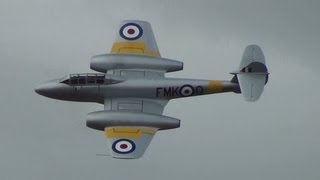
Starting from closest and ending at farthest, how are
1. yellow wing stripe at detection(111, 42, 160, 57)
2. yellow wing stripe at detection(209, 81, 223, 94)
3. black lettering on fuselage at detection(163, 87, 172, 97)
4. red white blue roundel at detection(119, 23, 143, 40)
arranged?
black lettering on fuselage at detection(163, 87, 172, 97) < yellow wing stripe at detection(209, 81, 223, 94) < yellow wing stripe at detection(111, 42, 160, 57) < red white blue roundel at detection(119, 23, 143, 40)

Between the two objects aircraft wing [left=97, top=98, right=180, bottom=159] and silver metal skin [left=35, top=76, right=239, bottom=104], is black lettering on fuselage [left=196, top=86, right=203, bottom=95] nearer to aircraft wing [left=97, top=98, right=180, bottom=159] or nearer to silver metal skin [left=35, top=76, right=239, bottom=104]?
silver metal skin [left=35, top=76, right=239, bottom=104]

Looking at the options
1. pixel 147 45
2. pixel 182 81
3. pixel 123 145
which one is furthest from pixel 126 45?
pixel 123 145

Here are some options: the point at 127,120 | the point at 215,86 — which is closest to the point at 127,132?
the point at 127,120

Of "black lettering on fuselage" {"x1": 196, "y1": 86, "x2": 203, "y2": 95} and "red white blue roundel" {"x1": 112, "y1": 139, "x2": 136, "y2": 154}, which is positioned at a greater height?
"black lettering on fuselage" {"x1": 196, "y1": 86, "x2": 203, "y2": 95}

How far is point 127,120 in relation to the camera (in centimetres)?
5362

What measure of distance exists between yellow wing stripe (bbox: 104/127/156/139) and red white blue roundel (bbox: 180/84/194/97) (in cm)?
442

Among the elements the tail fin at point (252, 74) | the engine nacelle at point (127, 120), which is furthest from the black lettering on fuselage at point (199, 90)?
the engine nacelle at point (127, 120)

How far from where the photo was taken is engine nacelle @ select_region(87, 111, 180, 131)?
53625 millimetres

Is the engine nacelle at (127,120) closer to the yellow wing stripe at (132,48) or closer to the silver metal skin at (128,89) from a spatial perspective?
the silver metal skin at (128,89)

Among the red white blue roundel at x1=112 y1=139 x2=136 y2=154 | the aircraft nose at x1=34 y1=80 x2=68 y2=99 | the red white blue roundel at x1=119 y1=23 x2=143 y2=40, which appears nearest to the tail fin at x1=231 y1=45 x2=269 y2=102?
the red white blue roundel at x1=119 y1=23 x2=143 y2=40

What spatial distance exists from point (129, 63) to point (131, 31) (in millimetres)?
3369

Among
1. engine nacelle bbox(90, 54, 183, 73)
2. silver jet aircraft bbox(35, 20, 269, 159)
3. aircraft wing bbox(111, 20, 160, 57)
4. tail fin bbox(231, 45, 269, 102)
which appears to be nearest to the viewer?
silver jet aircraft bbox(35, 20, 269, 159)

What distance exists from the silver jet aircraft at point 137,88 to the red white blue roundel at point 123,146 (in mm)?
401

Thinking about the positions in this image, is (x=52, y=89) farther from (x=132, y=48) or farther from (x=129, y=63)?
(x=132, y=48)
